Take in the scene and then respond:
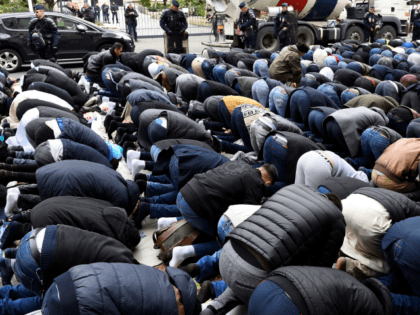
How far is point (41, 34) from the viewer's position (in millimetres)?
10242

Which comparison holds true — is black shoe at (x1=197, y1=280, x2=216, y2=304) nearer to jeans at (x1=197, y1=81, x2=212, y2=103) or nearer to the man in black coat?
the man in black coat

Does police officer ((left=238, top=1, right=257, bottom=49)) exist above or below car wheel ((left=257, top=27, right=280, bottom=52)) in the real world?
above

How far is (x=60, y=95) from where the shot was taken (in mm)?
6805

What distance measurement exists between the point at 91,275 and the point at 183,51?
11.1 m

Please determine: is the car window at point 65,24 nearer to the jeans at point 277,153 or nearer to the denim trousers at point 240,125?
the denim trousers at point 240,125

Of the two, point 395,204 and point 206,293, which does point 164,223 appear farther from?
point 395,204

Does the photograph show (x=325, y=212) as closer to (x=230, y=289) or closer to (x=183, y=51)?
(x=230, y=289)

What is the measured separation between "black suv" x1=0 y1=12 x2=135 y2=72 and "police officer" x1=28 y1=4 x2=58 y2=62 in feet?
3.04

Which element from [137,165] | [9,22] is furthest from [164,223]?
[9,22]

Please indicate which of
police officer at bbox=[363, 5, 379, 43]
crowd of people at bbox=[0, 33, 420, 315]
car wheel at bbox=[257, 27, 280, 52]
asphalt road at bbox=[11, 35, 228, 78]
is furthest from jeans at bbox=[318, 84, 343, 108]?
asphalt road at bbox=[11, 35, 228, 78]

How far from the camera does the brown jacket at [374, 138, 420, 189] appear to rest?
399 cm

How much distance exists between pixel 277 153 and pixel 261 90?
2833mm

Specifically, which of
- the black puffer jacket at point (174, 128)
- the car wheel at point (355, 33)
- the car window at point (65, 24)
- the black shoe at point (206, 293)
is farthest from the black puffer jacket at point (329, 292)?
the car wheel at point (355, 33)

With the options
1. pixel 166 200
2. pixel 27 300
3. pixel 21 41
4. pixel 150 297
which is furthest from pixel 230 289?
pixel 21 41
